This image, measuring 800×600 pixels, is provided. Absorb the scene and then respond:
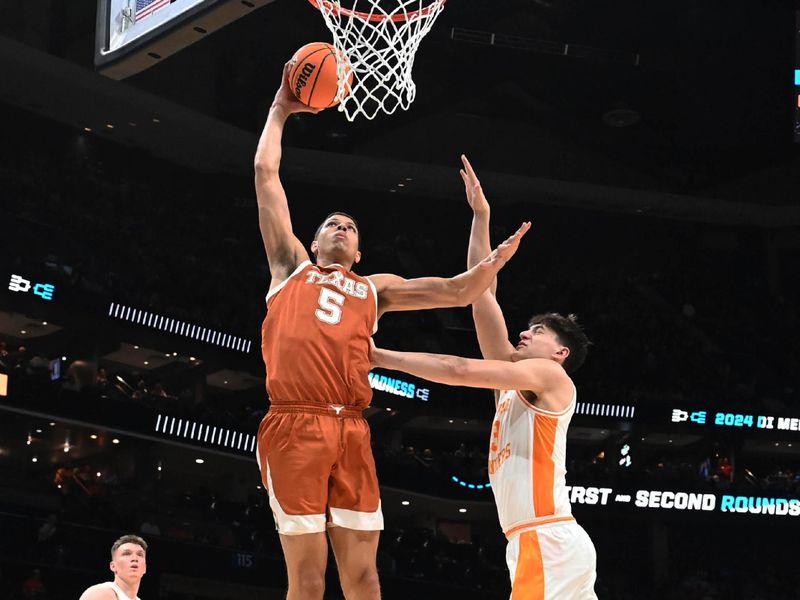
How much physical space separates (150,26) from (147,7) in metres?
0.20

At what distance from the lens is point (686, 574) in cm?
2430

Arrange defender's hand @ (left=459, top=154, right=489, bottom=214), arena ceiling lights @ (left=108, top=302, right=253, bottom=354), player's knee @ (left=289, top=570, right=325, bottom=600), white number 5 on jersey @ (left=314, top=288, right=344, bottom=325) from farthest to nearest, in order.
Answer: arena ceiling lights @ (left=108, top=302, right=253, bottom=354), defender's hand @ (left=459, top=154, right=489, bottom=214), white number 5 on jersey @ (left=314, top=288, right=344, bottom=325), player's knee @ (left=289, top=570, right=325, bottom=600)

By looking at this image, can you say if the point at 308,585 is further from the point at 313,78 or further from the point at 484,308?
the point at 313,78

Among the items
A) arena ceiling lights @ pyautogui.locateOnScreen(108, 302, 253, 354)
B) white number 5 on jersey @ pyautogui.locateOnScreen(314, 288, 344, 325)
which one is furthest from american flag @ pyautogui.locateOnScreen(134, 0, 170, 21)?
arena ceiling lights @ pyautogui.locateOnScreen(108, 302, 253, 354)

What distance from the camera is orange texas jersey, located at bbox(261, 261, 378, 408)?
452cm

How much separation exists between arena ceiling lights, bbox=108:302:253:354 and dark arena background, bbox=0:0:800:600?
6 cm

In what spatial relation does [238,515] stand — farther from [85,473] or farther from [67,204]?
[67,204]

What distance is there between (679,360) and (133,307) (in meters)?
12.6

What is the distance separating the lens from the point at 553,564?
467 centimetres

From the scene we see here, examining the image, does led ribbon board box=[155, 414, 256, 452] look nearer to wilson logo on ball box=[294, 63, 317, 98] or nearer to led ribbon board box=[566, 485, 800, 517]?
led ribbon board box=[566, 485, 800, 517]

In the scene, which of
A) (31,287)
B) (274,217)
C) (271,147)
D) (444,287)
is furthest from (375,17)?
(31,287)

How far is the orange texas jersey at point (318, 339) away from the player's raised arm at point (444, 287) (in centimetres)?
20

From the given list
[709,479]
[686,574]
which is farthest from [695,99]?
[686,574]

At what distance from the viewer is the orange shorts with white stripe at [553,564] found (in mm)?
4617
